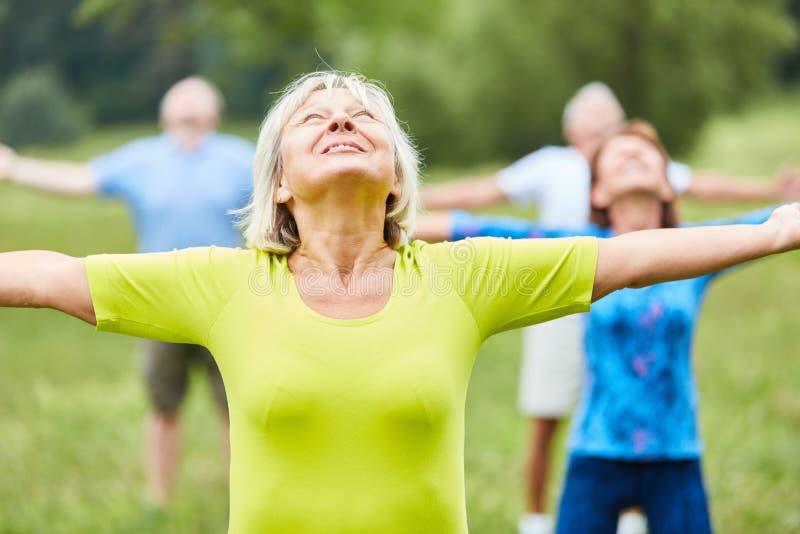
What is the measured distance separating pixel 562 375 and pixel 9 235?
1357cm

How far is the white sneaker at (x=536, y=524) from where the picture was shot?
5105 millimetres

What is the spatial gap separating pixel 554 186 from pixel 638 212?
1803 mm

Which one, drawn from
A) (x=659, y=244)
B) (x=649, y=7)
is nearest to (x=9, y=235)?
(x=649, y=7)

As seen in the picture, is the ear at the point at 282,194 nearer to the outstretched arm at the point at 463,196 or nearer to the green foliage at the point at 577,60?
the outstretched arm at the point at 463,196

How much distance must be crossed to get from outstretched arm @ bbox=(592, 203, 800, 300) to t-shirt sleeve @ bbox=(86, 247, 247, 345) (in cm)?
80

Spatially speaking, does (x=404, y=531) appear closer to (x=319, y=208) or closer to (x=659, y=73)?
(x=319, y=208)

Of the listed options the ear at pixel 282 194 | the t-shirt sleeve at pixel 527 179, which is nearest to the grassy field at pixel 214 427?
the t-shirt sleeve at pixel 527 179

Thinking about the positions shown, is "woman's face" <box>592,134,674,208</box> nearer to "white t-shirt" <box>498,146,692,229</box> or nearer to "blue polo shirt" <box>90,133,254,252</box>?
"white t-shirt" <box>498,146,692,229</box>

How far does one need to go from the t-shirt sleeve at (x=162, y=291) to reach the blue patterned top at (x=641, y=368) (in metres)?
1.32

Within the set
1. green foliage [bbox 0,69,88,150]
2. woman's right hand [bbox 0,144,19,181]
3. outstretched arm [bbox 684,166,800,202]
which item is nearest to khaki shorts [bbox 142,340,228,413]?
woman's right hand [bbox 0,144,19,181]

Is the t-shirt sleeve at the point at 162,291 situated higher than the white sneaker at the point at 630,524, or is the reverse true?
the t-shirt sleeve at the point at 162,291

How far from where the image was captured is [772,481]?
575 centimetres

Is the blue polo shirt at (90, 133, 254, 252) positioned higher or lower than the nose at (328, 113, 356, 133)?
higher

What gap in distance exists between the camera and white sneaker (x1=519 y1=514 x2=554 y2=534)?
5.11 meters
